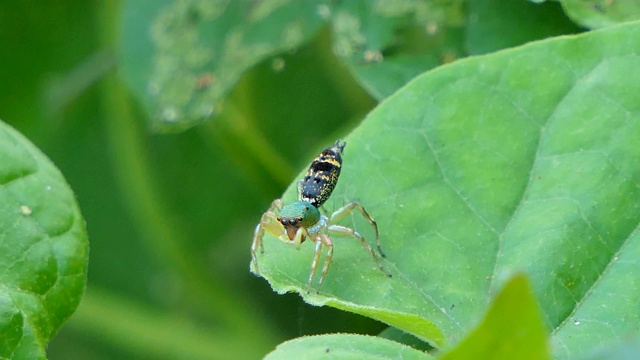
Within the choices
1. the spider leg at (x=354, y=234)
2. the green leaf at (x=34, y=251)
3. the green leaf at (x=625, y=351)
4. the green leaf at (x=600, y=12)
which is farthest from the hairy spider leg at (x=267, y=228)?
the green leaf at (x=625, y=351)

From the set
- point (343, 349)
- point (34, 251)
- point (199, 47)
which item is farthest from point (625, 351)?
point (199, 47)

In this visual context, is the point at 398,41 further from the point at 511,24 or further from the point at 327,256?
the point at 327,256

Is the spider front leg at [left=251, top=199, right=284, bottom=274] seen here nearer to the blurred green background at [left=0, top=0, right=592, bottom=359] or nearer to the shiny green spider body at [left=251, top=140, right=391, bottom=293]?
the shiny green spider body at [left=251, top=140, right=391, bottom=293]

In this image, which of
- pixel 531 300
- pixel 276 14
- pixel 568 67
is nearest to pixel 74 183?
pixel 276 14

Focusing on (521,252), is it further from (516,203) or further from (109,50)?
(109,50)

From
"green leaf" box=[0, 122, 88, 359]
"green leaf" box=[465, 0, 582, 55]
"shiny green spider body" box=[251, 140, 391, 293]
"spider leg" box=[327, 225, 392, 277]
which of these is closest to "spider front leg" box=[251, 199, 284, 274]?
"shiny green spider body" box=[251, 140, 391, 293]
